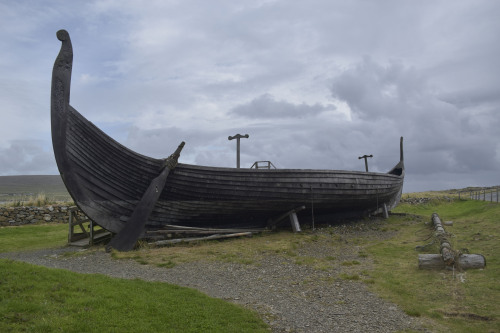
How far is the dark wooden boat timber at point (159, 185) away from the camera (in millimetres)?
10172

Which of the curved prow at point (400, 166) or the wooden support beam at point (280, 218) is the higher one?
the curved prow at point (400, 166)

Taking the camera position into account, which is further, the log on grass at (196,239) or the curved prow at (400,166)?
the curved prow at (400,166)

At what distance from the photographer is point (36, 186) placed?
99562mm

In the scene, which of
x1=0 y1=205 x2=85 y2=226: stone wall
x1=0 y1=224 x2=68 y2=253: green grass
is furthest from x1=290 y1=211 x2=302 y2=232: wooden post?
x1=0 y1=205 x2=85 y2=226: stone wall

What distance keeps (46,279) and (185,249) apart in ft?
16.8

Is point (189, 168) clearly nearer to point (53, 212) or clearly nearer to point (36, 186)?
point (53, 212)

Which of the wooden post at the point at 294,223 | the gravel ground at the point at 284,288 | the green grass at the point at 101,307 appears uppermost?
the wooden post at the point at 294,223

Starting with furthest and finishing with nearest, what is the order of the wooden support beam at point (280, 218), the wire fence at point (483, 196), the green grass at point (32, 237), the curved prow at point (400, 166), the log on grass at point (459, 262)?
1. the wire fence at point (483, 196)
2. the curved prow at point (400, 166)
3. the wooden support beam at point (280, 218)
4. the green grass at point (32, 237)
5. the log on grass at point (459, 262)

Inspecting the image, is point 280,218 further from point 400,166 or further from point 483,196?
point 483,196

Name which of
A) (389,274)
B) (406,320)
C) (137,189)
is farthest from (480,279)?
(137,189)

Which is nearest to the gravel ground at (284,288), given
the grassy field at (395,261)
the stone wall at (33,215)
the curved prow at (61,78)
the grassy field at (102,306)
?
the grassy field at (395,261)

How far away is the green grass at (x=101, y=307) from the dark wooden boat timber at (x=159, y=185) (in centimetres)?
409

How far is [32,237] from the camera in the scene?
1539 centimetres

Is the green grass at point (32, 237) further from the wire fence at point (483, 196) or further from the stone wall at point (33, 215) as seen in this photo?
the wire fence at point (483, 196)
